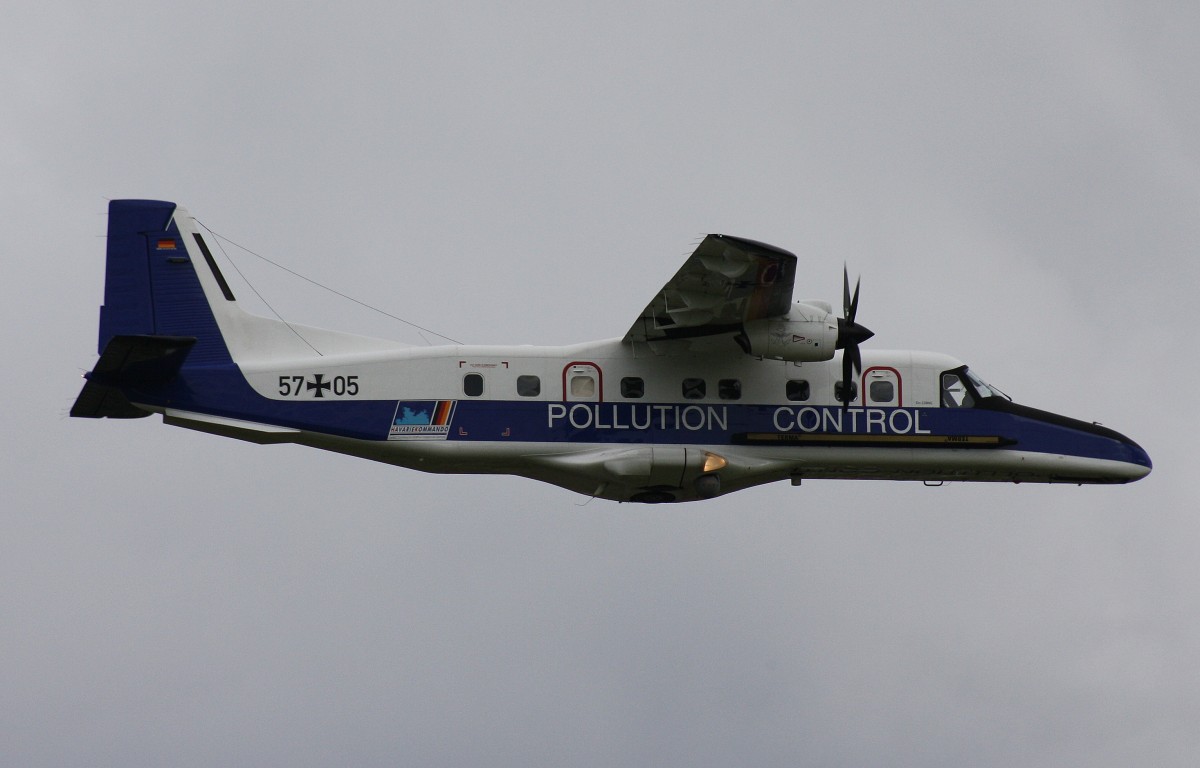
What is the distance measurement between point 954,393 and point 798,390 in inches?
124

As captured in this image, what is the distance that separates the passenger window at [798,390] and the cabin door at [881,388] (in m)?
1.17

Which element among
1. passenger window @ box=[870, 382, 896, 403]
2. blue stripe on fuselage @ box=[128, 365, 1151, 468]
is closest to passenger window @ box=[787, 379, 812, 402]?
blue stripe on fuselage @ box=[128, 365, 1151, 468]

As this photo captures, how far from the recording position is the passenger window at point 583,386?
99.7 feet

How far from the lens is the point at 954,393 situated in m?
32.1

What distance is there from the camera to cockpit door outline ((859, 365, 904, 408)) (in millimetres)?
31562

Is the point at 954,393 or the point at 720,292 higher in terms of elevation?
the point at 720,292

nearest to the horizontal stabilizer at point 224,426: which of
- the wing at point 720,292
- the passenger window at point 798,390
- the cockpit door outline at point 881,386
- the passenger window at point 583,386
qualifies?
the passenger window at point 583,386

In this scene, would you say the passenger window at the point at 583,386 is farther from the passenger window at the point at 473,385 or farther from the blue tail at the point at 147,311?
the blue tail at the point at 147,311

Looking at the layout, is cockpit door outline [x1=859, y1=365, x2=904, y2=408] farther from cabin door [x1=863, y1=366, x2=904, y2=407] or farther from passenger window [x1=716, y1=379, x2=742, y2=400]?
passenger window [x1=716, y1=379, x2=742, y2=400]

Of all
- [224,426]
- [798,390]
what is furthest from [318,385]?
[798,390]

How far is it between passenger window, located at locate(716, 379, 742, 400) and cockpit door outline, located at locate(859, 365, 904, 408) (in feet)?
7.85

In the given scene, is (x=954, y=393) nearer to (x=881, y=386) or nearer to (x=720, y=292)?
(x=881, y=386)

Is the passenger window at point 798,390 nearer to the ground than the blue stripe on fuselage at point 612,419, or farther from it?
farther from it

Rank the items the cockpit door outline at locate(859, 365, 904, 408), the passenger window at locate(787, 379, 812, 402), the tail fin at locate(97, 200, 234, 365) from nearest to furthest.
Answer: the tail fin at locate(97, 200, 234, 365)
the passenger window at locate(787, 379, 812, 402)
the cockpit door outline at locate(859, 365, 904, 408)
